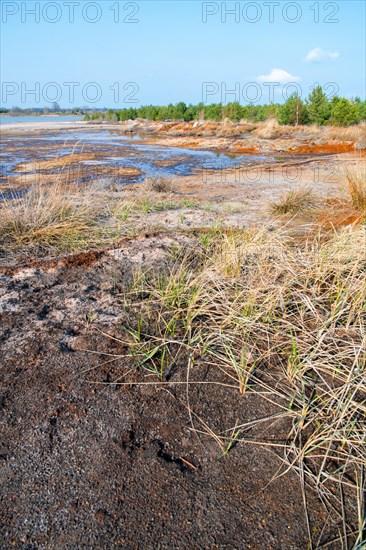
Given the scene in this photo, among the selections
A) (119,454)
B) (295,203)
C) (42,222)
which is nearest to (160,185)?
(295,203)

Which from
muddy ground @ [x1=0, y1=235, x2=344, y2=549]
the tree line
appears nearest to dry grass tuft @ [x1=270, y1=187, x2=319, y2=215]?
muddy ground @ [x1=0, y1=235, x2=344, y2=549]

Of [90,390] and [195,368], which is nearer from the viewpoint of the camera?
[90,390]

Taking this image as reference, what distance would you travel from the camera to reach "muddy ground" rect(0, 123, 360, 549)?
1221 mm

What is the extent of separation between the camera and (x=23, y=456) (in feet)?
4.79

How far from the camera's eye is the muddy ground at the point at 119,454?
1221 millimetres

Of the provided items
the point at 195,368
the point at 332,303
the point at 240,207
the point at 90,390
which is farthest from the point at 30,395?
the point at 240,207

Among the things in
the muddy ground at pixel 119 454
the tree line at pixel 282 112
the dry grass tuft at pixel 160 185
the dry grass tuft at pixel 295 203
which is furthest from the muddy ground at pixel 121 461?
the tree line at pixel 282 112

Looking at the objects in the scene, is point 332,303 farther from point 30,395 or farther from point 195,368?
point 30,395

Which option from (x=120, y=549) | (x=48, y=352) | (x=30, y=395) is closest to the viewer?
(x=120, y=549)

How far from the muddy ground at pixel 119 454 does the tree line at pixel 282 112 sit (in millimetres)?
24067

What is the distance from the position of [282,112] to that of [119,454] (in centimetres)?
2656

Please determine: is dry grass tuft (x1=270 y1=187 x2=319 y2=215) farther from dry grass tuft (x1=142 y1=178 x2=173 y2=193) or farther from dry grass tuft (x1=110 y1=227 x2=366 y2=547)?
dry grass tuft (x1=142 y1=178 x2=173 y2=193)

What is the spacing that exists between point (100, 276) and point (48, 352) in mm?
1060

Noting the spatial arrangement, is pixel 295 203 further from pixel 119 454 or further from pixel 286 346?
pixel 119 454
